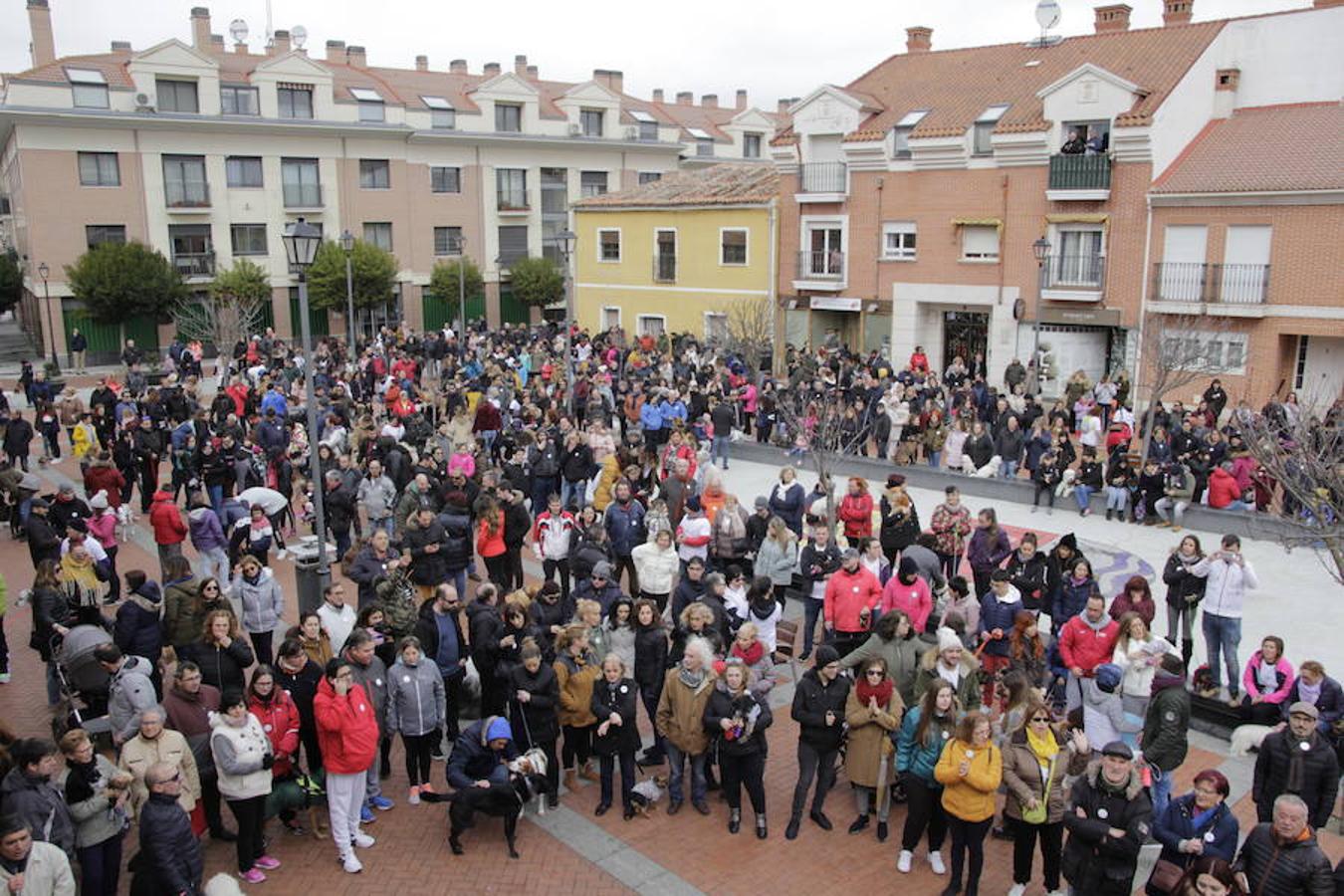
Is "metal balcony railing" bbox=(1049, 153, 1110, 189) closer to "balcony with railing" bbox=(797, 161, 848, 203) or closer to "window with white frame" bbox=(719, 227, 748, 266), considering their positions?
"balcony with railing" bbox=(797, 161, 848, 203)

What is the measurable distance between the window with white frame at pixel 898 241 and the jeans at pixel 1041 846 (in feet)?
85.9

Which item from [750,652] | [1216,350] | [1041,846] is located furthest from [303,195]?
[1041,846]

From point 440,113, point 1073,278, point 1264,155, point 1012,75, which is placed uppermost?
point 440,113

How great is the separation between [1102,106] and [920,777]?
24.1 meters

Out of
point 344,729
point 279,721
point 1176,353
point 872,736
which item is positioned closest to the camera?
point 344,729

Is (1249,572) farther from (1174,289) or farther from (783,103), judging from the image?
(783,103)

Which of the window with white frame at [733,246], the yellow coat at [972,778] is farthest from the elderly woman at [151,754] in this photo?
the window with white frame at [733,246]

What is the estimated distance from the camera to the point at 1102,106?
89.2 ft

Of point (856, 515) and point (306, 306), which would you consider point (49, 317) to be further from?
point (856, 515)

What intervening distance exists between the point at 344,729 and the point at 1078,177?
83.2ft

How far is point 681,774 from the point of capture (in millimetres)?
8969

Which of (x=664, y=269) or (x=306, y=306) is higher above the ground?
(x=664, y=269)

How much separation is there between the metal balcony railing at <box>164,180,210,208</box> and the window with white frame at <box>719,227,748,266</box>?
67.5ft

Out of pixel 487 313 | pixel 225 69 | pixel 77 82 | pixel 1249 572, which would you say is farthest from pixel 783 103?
pixel 1249 572
